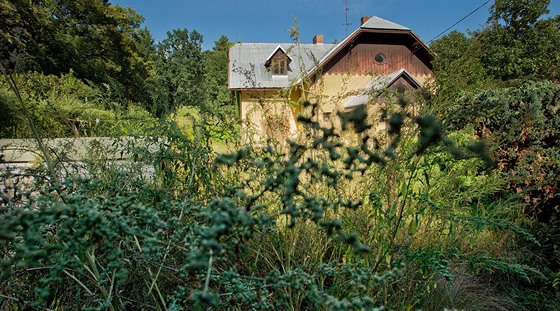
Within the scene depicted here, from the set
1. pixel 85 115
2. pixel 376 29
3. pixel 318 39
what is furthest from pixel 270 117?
pixel 318 39

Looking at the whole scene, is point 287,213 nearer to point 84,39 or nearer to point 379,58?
point 379,58

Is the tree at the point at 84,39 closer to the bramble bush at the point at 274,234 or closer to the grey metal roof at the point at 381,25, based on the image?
the grey metal roof at the point at 381,25

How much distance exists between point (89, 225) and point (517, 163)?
163 inches

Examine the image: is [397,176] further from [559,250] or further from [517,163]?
[517,163]

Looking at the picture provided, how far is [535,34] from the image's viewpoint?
16594 mm

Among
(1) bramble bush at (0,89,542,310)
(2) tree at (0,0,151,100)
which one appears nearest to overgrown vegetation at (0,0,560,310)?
(1) bramble bush at (0,89,542,310)

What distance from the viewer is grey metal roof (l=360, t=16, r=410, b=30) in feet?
47.6

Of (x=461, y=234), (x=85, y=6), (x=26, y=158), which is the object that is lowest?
(x=461, y=234)

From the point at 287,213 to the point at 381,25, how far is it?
16261 millimetres

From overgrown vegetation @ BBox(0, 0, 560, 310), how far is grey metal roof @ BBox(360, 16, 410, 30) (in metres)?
12.1

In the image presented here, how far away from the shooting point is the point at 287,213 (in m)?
0.84

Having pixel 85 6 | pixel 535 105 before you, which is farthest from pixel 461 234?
pixel 85 6

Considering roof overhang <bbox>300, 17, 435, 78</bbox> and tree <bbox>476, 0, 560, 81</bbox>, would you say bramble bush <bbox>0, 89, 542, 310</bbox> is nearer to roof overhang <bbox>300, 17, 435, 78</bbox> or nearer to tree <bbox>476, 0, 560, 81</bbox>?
roof overhang <bbox>300, 17, 435, 78</bbox>

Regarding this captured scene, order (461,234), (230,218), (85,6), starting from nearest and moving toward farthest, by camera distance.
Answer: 1. (230,218)
2. (461,234)
3. (85,6)
